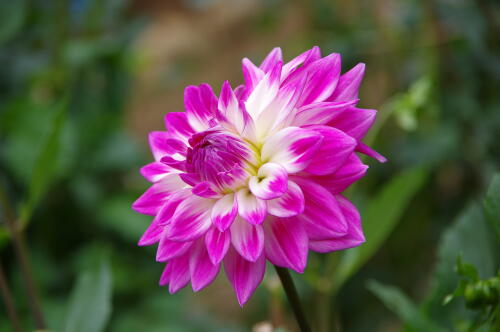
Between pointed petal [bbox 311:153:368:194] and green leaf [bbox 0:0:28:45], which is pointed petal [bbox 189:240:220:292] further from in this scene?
green leaf [bbox 0:0:28:45]

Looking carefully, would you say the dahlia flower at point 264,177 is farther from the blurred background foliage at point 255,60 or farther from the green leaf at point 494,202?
the blurred background foliage at point 255,60

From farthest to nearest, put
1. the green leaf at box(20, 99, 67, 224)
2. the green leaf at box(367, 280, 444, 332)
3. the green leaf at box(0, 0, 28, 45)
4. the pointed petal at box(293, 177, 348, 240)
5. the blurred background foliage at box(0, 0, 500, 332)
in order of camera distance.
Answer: the green leaf at box(0, 0, 28, 45)
the blurred background foliage at box(0, 0, 500, 332)
the green leaf at box(20, 99, 67, 224)
the green leaf at box(367, 280, 444, 332)
the pointed petal at box(293, 177, 348, 240)

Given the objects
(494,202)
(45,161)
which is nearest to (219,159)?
(494,202)

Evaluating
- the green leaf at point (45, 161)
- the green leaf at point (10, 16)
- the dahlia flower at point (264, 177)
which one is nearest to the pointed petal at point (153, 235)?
the dahlia flower at point (264, 177)

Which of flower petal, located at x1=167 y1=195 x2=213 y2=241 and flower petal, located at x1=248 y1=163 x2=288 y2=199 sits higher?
flower petal, located at x1=248 y1=163 x2=288 y2=199

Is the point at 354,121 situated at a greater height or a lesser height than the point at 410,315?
greater

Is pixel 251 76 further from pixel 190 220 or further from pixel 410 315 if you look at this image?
pixel 410 315

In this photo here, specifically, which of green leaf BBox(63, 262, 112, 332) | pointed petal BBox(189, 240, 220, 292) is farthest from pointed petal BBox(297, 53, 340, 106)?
green leaf BBox(63, 262, 112, 332)

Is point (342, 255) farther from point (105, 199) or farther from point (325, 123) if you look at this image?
point (105, 199)
